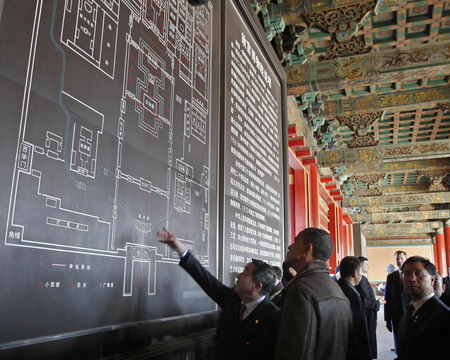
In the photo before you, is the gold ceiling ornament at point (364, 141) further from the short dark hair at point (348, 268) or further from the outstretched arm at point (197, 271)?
the outstretched arm at point (197, 271)

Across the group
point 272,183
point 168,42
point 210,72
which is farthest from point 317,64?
point 168,42

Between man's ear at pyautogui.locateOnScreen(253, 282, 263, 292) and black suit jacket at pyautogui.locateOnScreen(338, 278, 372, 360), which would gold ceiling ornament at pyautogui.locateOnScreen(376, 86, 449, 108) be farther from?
man's ear at pyautogui.locateOnScreen(253, 282, 263, 292)

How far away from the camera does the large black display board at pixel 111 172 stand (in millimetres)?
1364

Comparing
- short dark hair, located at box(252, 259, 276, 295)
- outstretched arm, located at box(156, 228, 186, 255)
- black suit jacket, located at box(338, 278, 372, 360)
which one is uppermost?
outstretched arm, located at box(156, 228, 186, 255)

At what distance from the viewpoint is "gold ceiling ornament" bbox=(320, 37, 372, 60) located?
20.2ft

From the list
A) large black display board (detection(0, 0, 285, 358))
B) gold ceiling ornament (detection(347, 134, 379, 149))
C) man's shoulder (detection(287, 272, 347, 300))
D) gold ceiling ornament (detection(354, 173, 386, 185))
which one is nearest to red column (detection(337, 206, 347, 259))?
gold ceiling ornament (detection(354, 173, 386, 185))

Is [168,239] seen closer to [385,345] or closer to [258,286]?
[258,286]

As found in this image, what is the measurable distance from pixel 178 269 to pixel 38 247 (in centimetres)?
Result: 103

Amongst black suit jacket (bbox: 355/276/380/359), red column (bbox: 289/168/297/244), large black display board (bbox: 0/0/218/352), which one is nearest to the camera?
large black display board (bbox: 0/0/218/352)

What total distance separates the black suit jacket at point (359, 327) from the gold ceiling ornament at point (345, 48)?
145 inches

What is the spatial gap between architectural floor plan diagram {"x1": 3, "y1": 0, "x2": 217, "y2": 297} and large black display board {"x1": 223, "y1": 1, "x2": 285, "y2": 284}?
356 mm

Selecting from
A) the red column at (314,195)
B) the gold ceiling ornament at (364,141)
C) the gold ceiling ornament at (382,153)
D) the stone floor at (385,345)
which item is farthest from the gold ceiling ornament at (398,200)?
the stone floor at (385,345)

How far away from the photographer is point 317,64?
5.95 meters

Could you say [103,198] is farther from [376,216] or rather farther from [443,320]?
[376,216]
